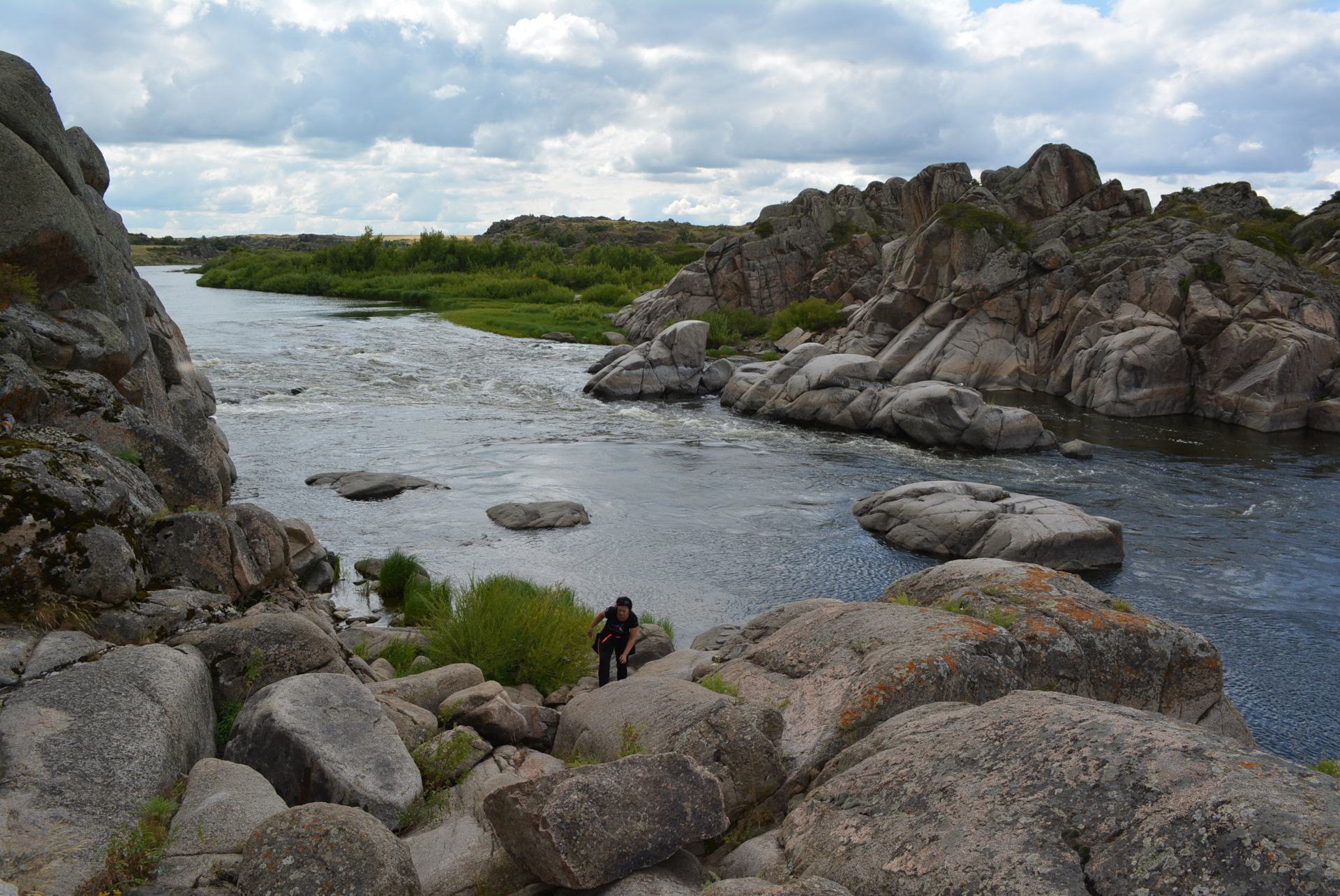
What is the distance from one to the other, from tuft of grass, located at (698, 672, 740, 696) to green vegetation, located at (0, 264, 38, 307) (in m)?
10.9

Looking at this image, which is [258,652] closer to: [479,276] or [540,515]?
[540,515]

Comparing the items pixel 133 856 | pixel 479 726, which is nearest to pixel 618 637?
pixel 479 726

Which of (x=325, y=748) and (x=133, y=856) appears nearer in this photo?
(x=133, y=856)

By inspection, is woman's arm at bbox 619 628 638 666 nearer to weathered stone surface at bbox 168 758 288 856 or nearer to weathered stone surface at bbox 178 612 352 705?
weathered stone surface at bbox 178 612 352 705

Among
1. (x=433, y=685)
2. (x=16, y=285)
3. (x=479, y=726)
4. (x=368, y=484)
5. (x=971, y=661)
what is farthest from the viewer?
(x=368, y=484)

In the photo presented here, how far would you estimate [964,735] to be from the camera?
592 cm

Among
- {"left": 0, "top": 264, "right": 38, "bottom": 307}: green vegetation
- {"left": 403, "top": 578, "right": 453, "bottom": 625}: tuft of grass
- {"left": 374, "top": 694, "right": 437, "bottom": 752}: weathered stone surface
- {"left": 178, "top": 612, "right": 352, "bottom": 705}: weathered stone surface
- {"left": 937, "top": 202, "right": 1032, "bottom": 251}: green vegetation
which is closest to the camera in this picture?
{"left": 178, "top": 612, "right": 352, "bottom": 705}: weathered stone surface

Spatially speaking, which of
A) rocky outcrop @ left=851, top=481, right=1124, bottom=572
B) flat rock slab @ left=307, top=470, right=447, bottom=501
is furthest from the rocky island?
rocky outcrop @ left=851, top=481, right=1124, bottom=572

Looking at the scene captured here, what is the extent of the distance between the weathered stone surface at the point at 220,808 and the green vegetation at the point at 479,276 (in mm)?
55952

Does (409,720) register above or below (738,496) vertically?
above

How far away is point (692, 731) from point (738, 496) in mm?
18738

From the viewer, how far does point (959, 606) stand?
9.67 meters

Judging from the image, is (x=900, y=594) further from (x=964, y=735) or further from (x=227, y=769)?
(x=227, y=769)

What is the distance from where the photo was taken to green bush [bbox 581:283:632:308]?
256 feet
